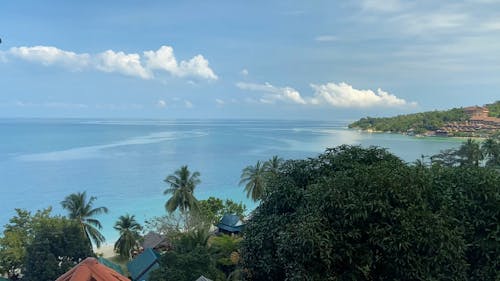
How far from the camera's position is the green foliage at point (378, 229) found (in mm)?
6719

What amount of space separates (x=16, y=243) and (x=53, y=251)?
2901 mm

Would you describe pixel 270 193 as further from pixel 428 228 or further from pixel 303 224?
pixel 428 228

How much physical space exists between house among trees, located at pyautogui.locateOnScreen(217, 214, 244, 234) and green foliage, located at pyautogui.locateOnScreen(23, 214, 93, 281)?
34.6 feet

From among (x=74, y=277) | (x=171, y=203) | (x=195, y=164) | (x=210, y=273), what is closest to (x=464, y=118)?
(x=195, y=164)

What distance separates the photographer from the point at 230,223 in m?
27.6

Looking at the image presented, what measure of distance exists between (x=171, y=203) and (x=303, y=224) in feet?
70.7

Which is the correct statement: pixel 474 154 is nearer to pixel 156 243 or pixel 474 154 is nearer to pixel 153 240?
pixel 156 243

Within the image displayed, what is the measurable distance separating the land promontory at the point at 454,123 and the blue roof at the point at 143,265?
101 m

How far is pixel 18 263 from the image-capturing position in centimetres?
1922

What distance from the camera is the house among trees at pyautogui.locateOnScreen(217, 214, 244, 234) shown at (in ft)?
88.7

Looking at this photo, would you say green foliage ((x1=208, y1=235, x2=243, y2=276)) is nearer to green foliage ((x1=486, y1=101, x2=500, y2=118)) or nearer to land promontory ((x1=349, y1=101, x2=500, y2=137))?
land promontory ((x1=349, y1=101, x2=500, y2=137))

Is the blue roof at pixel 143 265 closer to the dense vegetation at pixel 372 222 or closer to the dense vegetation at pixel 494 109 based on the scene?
the dense vegetation at pixel 372 222

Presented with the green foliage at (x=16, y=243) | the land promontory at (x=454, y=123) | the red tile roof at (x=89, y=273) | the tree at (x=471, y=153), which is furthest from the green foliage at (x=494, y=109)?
the red tile roof at (x=89, y=273)

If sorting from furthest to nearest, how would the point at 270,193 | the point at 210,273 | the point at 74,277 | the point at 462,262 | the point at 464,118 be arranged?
the point at 464,118 < the point at 210,273 < the point at 270,193 < the point at 462,262 < the point at 74,277
